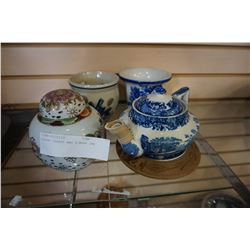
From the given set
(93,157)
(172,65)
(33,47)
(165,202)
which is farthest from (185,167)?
(33,47)

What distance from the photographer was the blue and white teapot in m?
0.50

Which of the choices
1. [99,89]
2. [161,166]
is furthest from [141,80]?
[161,166]

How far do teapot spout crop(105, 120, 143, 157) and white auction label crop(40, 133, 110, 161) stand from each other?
0.03 m

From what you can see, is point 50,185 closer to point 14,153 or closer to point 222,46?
point 14,153

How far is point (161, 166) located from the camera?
1.80ft

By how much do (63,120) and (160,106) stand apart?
0.61ft

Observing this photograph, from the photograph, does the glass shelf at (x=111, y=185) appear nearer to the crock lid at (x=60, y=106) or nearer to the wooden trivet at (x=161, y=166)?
the wooden trivet at (x=161, y=166)

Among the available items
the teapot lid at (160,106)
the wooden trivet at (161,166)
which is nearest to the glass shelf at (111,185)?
the wooden trivet at (161,166)

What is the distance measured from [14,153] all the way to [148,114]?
342mm

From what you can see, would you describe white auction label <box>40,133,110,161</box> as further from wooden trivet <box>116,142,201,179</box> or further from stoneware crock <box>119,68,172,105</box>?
stoneware crock <box>119,68,172,105</box>

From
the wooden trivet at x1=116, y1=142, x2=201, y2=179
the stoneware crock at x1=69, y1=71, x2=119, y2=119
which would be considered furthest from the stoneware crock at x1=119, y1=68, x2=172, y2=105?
the wooden trivet at x1=116, y1=142, x2=201, y2=179

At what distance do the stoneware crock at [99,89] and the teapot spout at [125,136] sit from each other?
0.11 m

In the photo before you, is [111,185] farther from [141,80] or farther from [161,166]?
[141,80]

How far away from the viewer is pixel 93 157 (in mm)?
523
